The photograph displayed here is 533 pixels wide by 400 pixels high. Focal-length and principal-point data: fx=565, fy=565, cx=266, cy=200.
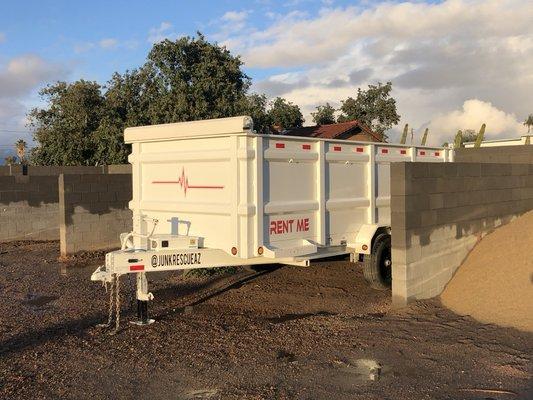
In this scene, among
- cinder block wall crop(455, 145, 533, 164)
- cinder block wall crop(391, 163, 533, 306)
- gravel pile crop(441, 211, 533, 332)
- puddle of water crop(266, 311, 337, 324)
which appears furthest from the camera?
cinder block wall crop(455, 145, 533, 164)

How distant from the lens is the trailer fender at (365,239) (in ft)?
27.0

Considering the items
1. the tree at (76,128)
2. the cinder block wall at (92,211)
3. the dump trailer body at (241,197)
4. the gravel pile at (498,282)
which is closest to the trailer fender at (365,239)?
the dump trailer body at (241,197)

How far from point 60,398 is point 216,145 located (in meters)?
3.39

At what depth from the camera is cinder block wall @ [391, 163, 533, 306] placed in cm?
754

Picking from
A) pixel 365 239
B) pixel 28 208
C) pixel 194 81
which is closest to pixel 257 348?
pixel 365 239

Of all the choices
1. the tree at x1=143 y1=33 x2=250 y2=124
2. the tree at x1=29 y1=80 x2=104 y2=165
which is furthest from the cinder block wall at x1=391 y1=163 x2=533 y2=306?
→ the tree at x1=29 y1=80 x2=104 y2=165

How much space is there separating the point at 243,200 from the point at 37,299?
4.26 m

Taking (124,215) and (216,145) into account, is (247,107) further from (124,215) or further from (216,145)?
(216,145)

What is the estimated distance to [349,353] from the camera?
578 cm

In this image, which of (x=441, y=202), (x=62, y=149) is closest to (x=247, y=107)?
(x=62, y=149)

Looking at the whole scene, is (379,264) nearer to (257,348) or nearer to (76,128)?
(257,348)

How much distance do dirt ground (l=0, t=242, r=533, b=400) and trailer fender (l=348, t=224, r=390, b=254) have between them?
0.78 metres

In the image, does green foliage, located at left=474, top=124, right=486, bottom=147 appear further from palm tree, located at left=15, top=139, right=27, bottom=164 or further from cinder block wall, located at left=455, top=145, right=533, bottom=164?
palm tree, located at left=15, top=139, right=27, bottom=164

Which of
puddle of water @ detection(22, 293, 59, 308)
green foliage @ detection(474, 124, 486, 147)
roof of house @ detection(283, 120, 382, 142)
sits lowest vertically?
puddle of water @ detection(22, 293, 59, 308)
